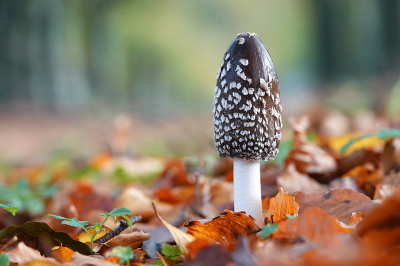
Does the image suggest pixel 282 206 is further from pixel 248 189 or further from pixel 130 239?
pixel 130 239

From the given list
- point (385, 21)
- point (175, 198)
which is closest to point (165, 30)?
point (385, 21)

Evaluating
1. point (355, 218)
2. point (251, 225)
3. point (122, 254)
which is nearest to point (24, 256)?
point (122, 254)

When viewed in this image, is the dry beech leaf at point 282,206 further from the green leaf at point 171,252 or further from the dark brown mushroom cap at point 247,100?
the green leaf at point 171,252

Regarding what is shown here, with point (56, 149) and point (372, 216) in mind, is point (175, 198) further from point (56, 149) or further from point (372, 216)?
point (56, 149)

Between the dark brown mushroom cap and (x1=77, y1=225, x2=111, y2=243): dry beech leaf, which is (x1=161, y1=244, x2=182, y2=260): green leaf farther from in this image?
the dark brown mushroom cap

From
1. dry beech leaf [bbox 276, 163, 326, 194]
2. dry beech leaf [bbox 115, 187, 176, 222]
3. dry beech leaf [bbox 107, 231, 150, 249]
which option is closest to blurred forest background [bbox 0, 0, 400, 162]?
dry beech leaf [bbox 115, 187, 176, 222]
